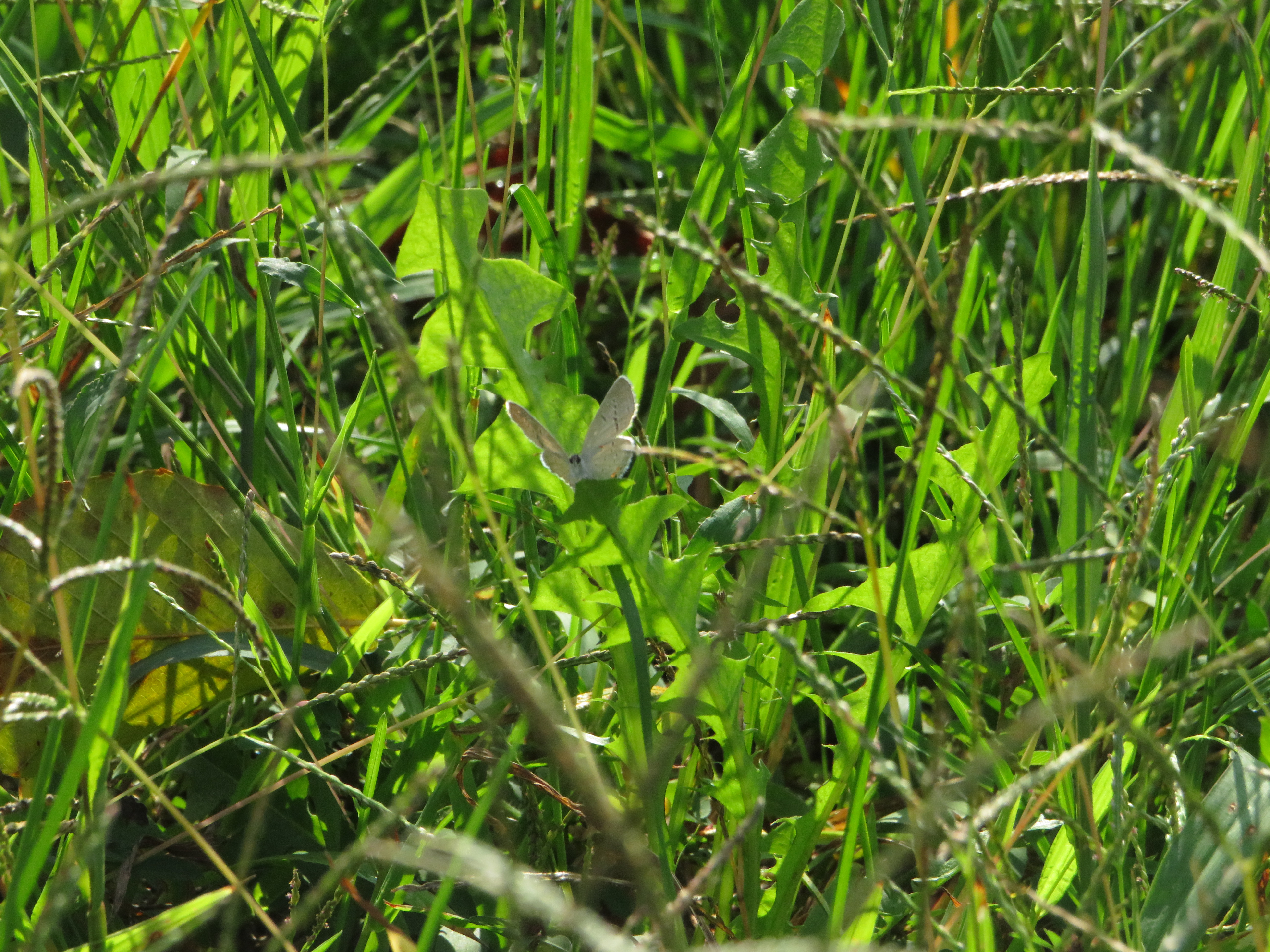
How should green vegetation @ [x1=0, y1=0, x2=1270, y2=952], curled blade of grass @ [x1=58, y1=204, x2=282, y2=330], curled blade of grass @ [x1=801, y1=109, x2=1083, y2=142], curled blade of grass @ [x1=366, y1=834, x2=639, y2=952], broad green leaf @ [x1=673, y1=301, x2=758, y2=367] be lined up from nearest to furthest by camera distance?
curled blade of grass @ [x1=366, y1=834, x2=639, y2=952] < curled blade of grass @ [x1=801, y1=109, x2=1083, y2=142] < green vegetation @ [x1=0, y1=0, x2=1270, y2=952] < curled blade of grass @ [x1=58, y1=204, x2=282, y2=330] < broad green leaf @ [x1=673, y1=301, x2=758, y2=367]

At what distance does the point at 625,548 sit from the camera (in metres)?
0.98

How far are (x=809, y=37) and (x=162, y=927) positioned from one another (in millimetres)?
1084

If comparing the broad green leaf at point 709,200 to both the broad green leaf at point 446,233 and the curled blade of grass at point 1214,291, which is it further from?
the curled blade of grass at point 1214,291

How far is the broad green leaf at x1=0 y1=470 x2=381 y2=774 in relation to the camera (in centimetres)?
123

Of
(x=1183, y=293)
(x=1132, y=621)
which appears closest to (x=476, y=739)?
(x=1132, y=621)

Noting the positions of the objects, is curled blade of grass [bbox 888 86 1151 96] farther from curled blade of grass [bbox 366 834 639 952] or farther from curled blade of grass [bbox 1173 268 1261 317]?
curled blade of grass [bbox 366 834 639 952]

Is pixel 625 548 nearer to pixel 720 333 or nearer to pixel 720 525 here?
pixel 720 525

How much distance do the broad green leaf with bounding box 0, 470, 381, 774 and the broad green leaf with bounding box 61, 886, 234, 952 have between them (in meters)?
0.35

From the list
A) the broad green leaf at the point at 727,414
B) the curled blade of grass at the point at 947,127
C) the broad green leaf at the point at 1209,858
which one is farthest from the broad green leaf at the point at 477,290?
the broad green leaf at the point at 1209,858

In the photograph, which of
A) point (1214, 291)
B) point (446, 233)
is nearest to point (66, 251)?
point (446, 233)

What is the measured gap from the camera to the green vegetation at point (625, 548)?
806 mm

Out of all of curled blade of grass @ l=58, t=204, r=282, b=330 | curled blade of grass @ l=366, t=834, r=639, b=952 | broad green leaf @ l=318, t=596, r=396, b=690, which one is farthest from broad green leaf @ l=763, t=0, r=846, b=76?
curled blade of grass @ l=366, t=834, r=639, b=952

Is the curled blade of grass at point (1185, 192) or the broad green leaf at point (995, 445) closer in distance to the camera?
the curled blade of grass at point (1185, 192)

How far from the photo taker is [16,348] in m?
0.88
